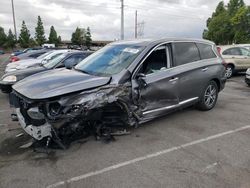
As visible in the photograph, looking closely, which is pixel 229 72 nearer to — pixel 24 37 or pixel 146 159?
pixel 146 159

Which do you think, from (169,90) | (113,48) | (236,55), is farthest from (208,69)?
(236,55)

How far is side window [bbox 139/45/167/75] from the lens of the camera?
4549mm

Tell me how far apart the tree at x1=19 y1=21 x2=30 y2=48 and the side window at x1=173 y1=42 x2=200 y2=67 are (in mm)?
65407

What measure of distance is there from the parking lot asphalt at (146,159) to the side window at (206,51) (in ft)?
5.51

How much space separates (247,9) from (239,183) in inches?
1586

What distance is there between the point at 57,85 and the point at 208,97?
12.5 ft

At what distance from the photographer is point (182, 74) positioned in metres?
5.07

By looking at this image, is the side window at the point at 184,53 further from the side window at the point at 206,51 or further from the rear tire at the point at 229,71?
the rear tire at the point at 229,71

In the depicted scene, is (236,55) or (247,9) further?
(247,9)

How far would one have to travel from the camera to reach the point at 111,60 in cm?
468

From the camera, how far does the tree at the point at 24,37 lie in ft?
212

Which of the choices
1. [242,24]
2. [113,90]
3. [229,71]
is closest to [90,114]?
[113,90]

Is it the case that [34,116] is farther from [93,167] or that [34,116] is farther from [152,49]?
[152,49]

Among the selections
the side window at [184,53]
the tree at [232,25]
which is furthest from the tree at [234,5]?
the side window at [184,53]
